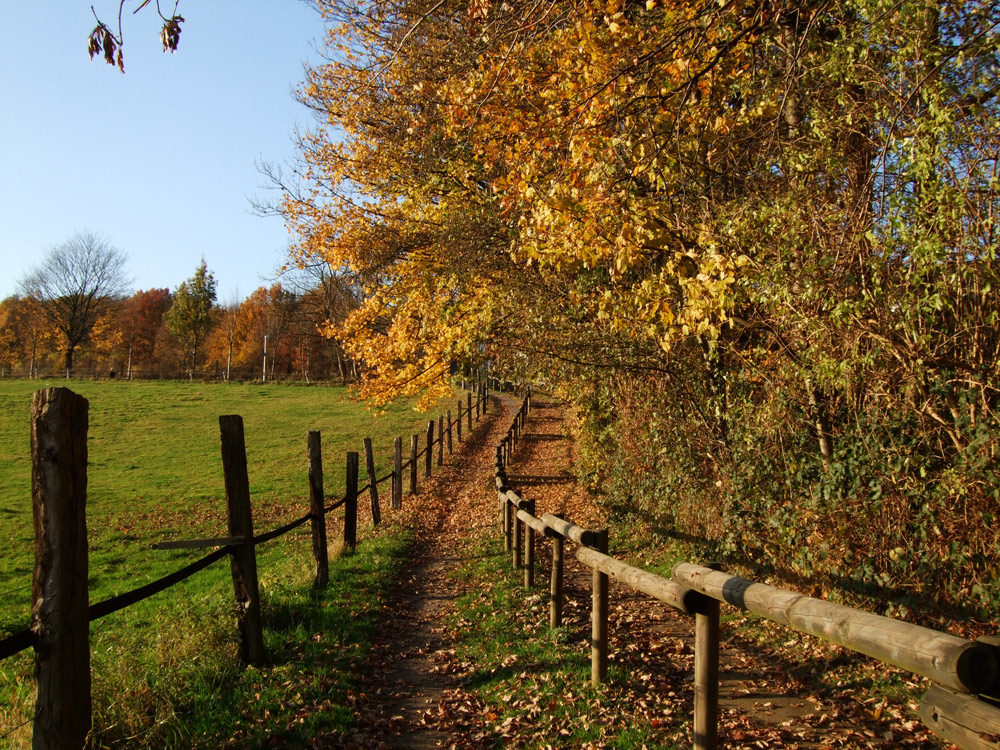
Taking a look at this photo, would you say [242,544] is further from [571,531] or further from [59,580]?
[571,531]

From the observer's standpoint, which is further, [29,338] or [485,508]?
[29,338]

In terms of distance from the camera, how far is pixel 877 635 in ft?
8.92

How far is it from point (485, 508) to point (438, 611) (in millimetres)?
7977

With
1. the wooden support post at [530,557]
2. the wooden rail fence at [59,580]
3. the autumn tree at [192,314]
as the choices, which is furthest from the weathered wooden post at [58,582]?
the autumn tree at [192,314]

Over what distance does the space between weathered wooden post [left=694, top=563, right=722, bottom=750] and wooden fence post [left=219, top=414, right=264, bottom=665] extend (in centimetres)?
369

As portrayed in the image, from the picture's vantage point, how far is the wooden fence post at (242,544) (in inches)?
227

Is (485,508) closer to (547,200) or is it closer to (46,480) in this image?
(547,200)

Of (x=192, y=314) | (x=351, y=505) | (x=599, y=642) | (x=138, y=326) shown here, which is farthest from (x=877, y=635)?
(x=138, y=326)

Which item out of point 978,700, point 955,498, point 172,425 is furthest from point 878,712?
point 172,425

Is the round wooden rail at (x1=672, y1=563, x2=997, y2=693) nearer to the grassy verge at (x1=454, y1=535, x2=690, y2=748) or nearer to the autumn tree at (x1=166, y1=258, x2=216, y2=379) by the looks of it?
the grassy verge at (x1=454, y1=535, x2=690, y2=748)

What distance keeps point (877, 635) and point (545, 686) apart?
338 centimetres

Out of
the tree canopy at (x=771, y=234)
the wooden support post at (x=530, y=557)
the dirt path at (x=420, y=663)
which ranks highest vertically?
the tree canopy at (x=771, y=234)

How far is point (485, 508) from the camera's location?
1634cm

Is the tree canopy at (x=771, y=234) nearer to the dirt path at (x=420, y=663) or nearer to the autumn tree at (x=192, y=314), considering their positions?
the dirt path at (x=420, y=663)
